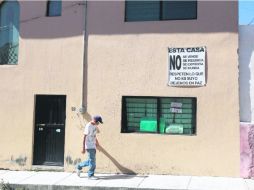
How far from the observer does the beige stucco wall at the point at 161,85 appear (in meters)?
11.1

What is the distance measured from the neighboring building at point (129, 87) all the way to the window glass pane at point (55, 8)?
0.11ft

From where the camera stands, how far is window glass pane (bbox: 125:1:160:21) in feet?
39.0

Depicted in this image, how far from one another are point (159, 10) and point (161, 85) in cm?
196

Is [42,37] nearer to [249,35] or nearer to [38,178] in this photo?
[38,178]

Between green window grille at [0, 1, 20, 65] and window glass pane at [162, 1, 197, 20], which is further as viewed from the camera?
green window grille at [0, 1, 20, 65]

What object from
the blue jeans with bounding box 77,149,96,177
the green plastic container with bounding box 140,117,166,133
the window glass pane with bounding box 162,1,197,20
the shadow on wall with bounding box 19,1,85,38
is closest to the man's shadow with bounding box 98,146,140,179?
the blue jeans with bounding box 77,149,96,177

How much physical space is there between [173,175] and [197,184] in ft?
3.67

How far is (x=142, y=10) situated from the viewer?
12.0 m

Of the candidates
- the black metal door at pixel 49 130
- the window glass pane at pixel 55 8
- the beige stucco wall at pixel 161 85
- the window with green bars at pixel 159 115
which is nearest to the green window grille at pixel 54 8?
the window glass pane at pixel 55 8

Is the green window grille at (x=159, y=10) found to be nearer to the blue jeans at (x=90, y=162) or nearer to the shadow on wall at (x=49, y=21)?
the shadow on wall at (x=49, y=21)

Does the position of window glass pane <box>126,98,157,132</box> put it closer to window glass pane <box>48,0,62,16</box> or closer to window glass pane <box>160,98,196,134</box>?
window glass pane <box>160,98,196,134</box>

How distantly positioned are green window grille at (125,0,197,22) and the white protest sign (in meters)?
0.88

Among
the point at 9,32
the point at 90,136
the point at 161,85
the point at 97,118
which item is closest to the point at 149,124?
the point at 161,85

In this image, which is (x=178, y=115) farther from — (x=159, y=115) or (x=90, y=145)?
(x=90, y=145)
